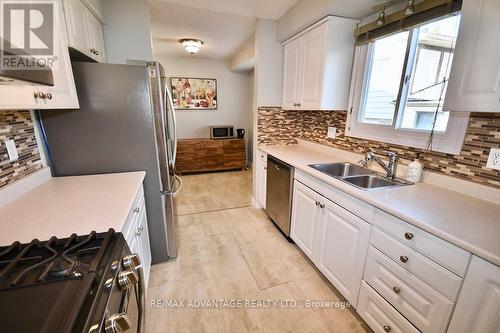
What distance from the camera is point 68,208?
1.11 meters

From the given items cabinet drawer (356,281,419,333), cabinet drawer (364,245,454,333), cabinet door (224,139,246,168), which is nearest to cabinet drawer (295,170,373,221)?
cabinet drawer (364,245,454,333)

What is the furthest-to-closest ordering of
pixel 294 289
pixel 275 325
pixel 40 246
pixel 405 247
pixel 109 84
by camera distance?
1. pixel 294 289
2. pixel 109 84
3. pixel 275 325
4. pixel 405 247
5. pixel 40 246

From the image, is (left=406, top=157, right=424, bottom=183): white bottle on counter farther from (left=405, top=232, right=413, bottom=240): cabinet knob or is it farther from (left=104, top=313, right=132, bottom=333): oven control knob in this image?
(left=104, top=313, right=132, bottom=333): oven control knob

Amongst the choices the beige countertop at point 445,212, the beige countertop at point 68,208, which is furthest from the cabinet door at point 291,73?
the beige countertop at point 68,208

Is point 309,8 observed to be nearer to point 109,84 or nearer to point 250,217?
point 109,84

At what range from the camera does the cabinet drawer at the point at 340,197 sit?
4.34 ft

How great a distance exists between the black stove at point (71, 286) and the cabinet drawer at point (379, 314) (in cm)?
125

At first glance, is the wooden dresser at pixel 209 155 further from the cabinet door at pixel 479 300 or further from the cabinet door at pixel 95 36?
the cabinet door at pixel 479 300

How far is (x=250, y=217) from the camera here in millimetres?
2822

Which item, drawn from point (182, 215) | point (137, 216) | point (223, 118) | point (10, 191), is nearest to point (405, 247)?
point (137, 216)

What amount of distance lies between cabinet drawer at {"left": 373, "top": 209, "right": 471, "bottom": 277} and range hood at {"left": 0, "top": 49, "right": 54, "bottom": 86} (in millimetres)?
1639

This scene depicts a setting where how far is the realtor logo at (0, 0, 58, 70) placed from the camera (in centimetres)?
69

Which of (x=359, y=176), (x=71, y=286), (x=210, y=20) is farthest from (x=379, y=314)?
(x=210, y=20)

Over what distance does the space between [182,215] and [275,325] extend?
182 centimetres
